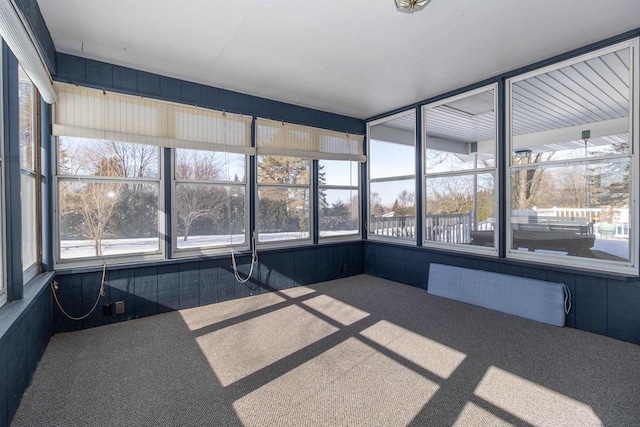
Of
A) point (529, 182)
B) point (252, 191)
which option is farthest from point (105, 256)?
point (529, 182)

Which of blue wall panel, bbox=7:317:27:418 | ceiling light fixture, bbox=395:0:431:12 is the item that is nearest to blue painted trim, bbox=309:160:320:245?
ceiling light fixture, bbox=395:0:431:12

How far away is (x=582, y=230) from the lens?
10.2 feet

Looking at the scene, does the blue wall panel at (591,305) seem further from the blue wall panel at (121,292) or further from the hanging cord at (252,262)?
the blue wall panel at (121,292)

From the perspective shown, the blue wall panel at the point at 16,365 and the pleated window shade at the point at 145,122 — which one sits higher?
the pleated window shade at the point at 145,122

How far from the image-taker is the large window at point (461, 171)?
3877 millimetres

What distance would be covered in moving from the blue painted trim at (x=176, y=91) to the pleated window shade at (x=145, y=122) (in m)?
0.11

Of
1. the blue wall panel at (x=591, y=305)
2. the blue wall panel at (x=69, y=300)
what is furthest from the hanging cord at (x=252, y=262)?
the blue wall panel at (x=591, y=305)

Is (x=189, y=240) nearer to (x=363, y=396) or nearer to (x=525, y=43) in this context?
(x=363, y=396)

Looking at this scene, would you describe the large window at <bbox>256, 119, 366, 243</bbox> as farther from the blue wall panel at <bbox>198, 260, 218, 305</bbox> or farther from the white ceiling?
the white ceiling

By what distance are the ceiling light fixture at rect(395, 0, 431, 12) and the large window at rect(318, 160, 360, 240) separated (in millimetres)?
2865

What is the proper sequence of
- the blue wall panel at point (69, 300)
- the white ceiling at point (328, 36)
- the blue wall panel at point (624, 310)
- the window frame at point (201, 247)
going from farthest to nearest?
the window frame at point (201, 247)
the blue wall panel at point (69, 300)
the blue wall panel at point (624, 310)
the white ceiling at point (328, 36)

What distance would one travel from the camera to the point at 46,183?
2928 mm

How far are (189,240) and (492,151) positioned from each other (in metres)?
4.07

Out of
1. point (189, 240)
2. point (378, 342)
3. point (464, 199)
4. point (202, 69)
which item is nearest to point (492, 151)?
point (464, 199)
